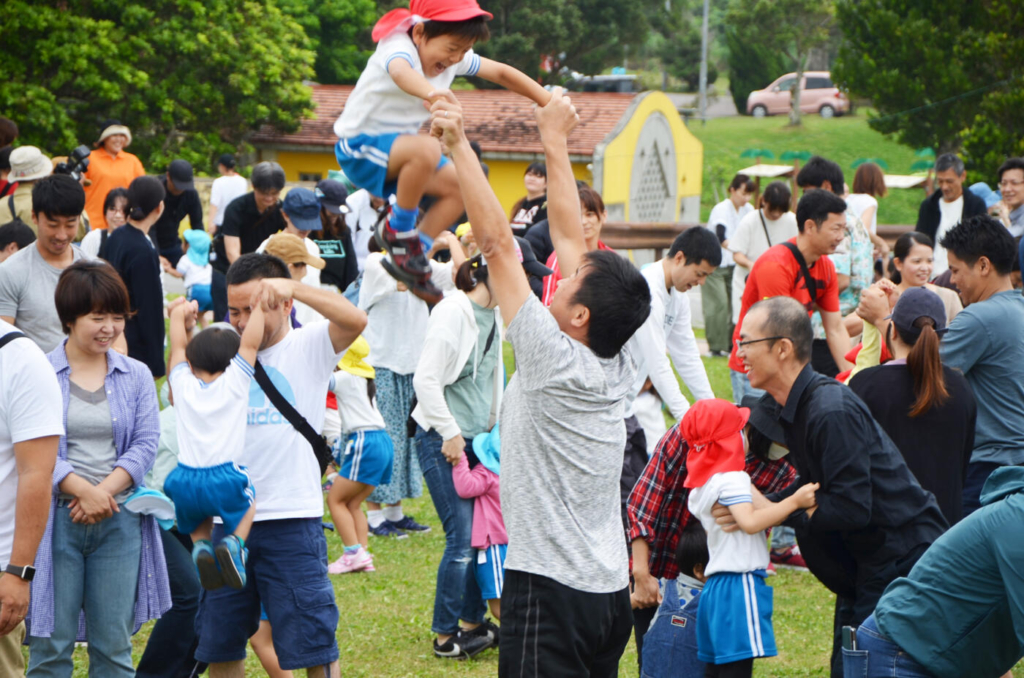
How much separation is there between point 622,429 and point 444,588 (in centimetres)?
241

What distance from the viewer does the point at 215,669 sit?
4.12m

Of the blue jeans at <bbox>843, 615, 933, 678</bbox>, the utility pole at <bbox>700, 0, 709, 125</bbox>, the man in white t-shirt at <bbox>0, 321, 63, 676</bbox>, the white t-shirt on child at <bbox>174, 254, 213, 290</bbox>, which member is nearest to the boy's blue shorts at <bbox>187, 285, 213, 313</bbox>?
the white t-shirt on child at <bbox>174, 254, 213, 290</bbox>

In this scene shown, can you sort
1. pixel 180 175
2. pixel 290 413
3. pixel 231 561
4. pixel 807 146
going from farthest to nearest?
pixel 807 146, pixel 180 175, pixel 290 413, pixel 231 561

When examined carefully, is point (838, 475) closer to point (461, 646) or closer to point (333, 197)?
→ point (461, 646)

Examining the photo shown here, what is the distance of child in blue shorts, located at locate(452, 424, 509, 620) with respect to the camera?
5230mm

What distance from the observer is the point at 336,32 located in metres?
30.8

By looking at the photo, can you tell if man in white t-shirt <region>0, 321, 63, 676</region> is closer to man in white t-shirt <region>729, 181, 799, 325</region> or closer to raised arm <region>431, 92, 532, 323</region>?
raised arm <region>431, 92, 532, 323</region>

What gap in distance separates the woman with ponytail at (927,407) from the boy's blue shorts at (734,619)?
106 cm

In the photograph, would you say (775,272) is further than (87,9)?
No

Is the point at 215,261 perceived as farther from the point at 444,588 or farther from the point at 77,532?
the point at 77,532

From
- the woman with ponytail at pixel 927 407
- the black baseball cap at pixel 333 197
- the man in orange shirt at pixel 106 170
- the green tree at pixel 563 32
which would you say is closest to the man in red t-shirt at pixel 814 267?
the woman with ponytail at pixel 927 407

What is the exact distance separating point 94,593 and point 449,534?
6.39ft

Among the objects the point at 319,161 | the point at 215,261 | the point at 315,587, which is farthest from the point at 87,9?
the point at 315,587

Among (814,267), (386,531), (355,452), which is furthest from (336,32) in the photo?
(814,267)
